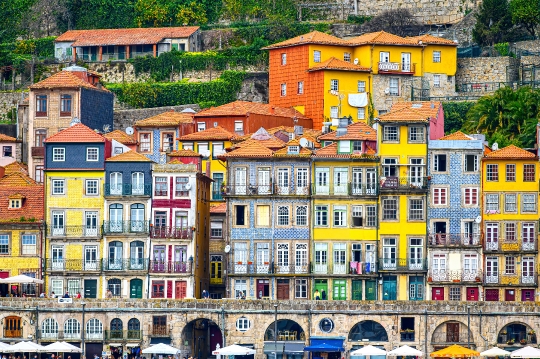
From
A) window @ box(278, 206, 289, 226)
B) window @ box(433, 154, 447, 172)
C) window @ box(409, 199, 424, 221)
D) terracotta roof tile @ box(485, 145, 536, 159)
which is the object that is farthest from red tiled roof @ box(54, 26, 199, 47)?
terracotta roof tile @ box(485, 145, 536, 159)

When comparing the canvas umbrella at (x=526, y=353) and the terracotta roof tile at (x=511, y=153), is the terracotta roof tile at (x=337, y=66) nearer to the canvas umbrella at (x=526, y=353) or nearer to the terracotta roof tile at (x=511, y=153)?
the terracotta roof tile at (x=511, y=153)

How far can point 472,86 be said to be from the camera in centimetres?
13300

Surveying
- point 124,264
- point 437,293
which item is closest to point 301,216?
point 437,293

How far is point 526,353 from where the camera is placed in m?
99.9

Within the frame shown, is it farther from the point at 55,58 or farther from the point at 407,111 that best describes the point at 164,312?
the point at 55,58

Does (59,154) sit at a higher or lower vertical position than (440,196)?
higher

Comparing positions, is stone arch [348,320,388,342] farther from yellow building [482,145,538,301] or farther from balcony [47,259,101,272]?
balcony [47,259,101,272]

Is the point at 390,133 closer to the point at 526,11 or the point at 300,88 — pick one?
the point at 300,88

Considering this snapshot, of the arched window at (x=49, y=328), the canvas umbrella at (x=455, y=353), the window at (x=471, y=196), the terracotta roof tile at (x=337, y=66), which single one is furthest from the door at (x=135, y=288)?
the terracotta roof tile at (x=337, y=66)

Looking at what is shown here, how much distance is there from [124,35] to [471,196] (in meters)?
41.7

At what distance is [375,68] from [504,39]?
36.4 ft

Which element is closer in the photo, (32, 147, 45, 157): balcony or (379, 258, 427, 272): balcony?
(379, 258, 427, 272): balcony

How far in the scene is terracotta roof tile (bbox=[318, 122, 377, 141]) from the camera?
10962 cm

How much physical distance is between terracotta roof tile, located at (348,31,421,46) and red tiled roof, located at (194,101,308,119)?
21.6 feet
